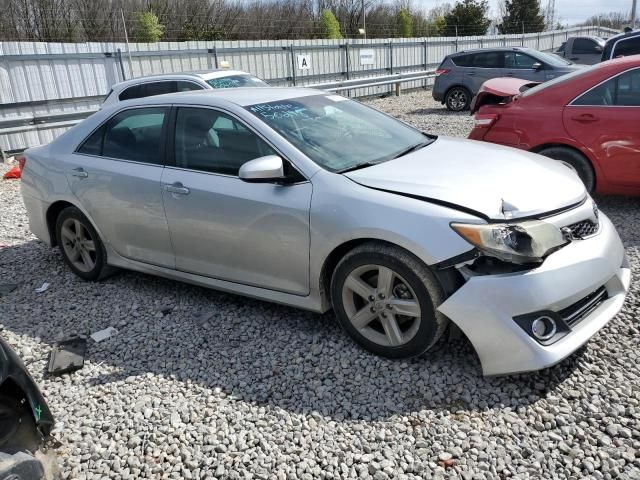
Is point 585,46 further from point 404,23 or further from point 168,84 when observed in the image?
point 404,23

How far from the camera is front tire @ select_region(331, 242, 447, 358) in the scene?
3.13 metres

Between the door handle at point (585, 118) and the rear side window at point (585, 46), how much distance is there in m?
15.0

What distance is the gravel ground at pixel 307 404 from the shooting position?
2.68 m

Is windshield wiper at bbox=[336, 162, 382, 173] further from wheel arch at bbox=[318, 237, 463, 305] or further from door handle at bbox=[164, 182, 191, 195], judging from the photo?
door handle at bbox=[164, 182, 191, 195]

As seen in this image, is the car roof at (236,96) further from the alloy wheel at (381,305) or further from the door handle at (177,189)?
the alloy wheel at (381,305)

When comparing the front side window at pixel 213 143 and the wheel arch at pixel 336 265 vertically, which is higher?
the front side window at pixel 213 143

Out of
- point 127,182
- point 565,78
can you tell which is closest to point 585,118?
point 565,78

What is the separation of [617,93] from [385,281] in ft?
13.0

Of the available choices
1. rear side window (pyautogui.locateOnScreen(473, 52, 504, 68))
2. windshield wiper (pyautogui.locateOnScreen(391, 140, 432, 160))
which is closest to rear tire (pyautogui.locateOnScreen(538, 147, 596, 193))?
windshield wiper (pyautogui.locateOnScreen(391, 140, 432, 160))

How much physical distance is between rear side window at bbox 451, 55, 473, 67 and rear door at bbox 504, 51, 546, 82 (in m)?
1.00

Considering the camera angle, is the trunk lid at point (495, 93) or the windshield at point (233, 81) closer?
the trunk lid at point (495, 93)

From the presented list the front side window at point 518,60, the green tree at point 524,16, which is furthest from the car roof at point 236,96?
the green tree at point 524,16

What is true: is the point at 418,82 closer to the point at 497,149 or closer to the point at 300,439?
the point at 497,149

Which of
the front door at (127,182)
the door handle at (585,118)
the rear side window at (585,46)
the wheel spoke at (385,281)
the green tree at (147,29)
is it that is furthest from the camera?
the green tree at (147,29)
